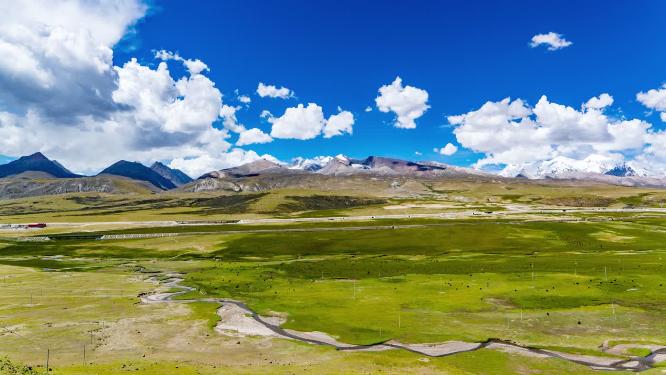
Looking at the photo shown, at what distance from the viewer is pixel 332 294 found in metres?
70.0

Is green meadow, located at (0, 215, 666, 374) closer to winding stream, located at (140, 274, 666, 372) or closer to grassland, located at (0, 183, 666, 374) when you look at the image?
grassland, located at (0, 183, 666, 374)

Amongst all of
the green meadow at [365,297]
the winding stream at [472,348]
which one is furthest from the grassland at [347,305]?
the winding stream at [472,348]

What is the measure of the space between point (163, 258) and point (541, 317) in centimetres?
10419

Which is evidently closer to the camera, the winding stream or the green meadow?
the winding stream

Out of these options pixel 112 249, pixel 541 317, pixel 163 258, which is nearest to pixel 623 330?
pixel 541 317

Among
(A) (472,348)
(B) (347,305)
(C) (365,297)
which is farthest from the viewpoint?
(C) (365,297)

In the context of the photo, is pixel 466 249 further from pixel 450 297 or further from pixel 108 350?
pixel 108 350

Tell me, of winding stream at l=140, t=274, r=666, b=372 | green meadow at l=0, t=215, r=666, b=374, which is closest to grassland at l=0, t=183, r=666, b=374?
green meadow at l=0, t=215, r=666, b=374

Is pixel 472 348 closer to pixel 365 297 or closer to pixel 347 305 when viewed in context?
pixel 347 305

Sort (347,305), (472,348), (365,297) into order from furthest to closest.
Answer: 1. (365,297)
2. (347,305)
3. (472,348)

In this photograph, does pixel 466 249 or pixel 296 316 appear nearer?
pixel 296 316

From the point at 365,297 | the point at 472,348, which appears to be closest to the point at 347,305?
the point at 365,297

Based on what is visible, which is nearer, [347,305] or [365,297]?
[347,305]

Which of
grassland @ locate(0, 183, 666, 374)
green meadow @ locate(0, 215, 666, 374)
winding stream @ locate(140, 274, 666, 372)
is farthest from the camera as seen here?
green meadow @ locate(0, 215, 666, 374)
